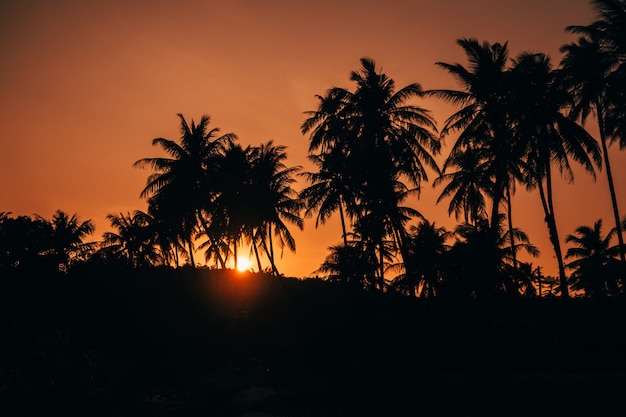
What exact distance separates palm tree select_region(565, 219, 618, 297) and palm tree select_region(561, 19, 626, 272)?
26.7 m

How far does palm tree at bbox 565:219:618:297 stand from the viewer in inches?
1817

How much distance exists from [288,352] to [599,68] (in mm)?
18555

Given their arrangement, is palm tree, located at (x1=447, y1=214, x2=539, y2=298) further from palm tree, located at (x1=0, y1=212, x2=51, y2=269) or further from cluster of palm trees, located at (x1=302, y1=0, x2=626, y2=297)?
palm tree, located at (x1=0, y1=212, x2=51, y2=269)

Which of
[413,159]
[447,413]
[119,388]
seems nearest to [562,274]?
[413,159]

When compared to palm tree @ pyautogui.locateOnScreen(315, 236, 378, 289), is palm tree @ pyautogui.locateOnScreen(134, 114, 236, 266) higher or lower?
higher

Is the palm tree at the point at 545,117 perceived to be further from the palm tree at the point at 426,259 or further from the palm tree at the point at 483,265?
the palm tree at the point at 426,259

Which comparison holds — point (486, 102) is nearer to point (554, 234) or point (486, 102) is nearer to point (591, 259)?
point (554, 234)

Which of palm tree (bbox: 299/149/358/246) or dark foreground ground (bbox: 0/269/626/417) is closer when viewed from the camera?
dark foreground ground (bbox: 0/269/626/417)

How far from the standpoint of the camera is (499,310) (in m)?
26.5

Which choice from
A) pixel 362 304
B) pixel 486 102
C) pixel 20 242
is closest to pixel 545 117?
pixel 486 102

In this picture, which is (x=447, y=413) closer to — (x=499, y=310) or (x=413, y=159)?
(x=499, y=310)

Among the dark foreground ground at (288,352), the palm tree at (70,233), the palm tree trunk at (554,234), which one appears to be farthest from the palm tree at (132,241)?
the palm tree trunk at (554,234)

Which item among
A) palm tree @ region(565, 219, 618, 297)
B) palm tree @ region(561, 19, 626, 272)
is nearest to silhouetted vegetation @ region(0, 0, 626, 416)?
palm tree @ region(561, 19, 626, 272)

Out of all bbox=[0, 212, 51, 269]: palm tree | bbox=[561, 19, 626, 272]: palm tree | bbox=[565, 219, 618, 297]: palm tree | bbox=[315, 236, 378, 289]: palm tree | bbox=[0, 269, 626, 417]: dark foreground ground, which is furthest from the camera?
bbox=[565, 219, 618, 297]: palm tree
